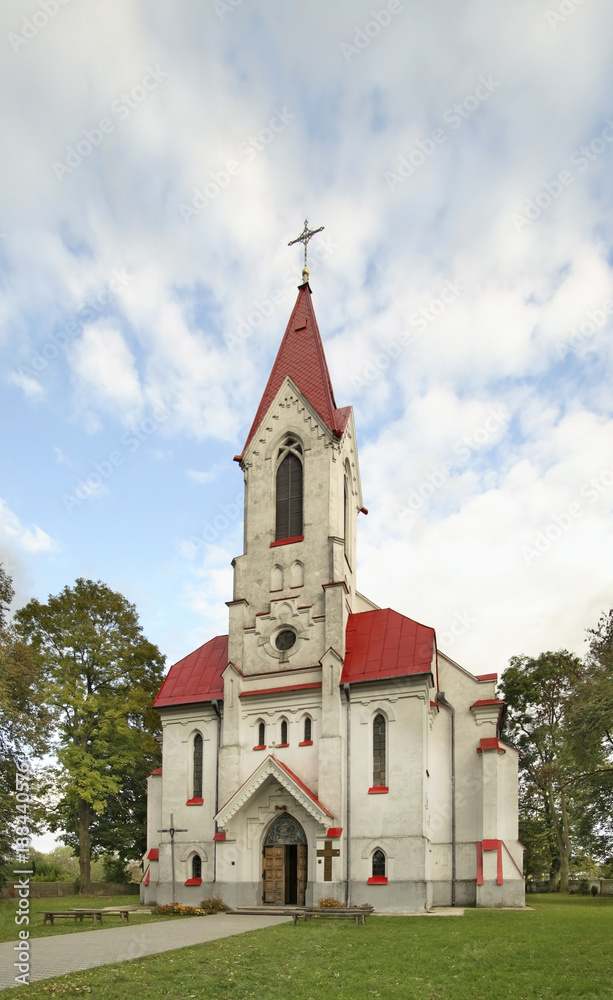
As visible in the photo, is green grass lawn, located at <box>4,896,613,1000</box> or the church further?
the church

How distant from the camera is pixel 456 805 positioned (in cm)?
2772

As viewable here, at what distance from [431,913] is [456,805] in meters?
4.65

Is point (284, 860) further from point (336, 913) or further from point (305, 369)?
point (305, 369)

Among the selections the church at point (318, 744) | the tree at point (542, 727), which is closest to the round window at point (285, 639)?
the church at point (318, 744)

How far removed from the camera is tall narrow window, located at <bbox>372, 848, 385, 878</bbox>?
25.2m

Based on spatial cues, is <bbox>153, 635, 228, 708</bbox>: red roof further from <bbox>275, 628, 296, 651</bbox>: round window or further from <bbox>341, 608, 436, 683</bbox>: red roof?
<bbox>341, 608, 436, 683</bbox>: red roof

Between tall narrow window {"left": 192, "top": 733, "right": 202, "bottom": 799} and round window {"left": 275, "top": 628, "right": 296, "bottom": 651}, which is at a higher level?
round window {"left": 275, "top": 628, "right": 296, "bottom": 651}

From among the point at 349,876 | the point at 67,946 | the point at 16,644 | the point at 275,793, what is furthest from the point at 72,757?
the point at 67,946

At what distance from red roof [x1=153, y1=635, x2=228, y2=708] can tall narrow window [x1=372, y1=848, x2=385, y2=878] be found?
807cm

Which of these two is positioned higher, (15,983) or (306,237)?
(306,237)

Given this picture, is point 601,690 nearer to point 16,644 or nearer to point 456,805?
point 456,805

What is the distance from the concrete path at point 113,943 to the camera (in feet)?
43.6

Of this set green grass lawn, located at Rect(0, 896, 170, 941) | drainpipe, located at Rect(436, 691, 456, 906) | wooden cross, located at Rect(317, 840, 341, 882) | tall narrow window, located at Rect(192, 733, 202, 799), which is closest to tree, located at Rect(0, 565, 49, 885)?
green grass lawn, located at Rect(0, 896, 170, 941)

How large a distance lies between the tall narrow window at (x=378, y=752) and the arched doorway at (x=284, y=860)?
3361 millimetres
